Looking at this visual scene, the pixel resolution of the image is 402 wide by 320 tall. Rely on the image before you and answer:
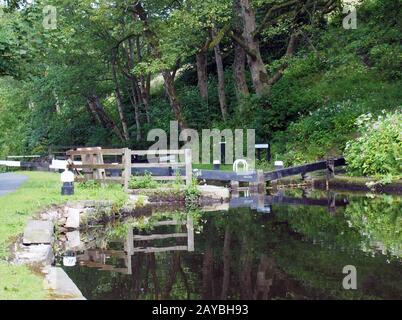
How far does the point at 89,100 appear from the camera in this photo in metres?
35.8

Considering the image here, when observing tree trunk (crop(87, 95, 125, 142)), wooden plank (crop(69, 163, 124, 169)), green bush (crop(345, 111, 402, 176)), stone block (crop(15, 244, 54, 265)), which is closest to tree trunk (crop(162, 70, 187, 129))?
tree trunk (crop(87, 95, 125, 142))

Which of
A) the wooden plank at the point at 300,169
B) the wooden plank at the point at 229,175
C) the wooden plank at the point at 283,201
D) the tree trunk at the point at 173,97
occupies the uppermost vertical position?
the tree trunk at the point at 173,97

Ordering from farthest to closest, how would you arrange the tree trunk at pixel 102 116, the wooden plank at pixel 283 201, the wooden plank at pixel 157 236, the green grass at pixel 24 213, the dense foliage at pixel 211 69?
1. the tree trunk at pixel 102 116
2. the dense foliage at pixel 211 69
3. the wooden plank at pixel 283 201
4. the wooden plank at pixel 157 236
5. the green grass at pixel 24 213

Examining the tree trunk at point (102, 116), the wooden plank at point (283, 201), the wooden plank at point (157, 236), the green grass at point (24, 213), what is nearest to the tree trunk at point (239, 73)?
the tree trunk at point (102, 116)

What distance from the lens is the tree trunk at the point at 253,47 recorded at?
27.7m

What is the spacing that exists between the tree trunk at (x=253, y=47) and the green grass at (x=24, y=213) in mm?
12304

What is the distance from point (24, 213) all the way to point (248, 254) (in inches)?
180

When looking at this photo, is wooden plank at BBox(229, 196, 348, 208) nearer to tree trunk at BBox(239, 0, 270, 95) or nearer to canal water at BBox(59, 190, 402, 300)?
canal water at BBox(59, 190, 402, 300)

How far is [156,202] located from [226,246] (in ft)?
20.1

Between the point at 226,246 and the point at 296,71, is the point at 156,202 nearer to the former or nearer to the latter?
the point at 226,246

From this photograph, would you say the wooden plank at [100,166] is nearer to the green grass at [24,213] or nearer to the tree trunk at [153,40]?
the green grass at [24,213]

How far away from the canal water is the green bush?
3170mm

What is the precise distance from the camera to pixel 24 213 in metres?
12.0
